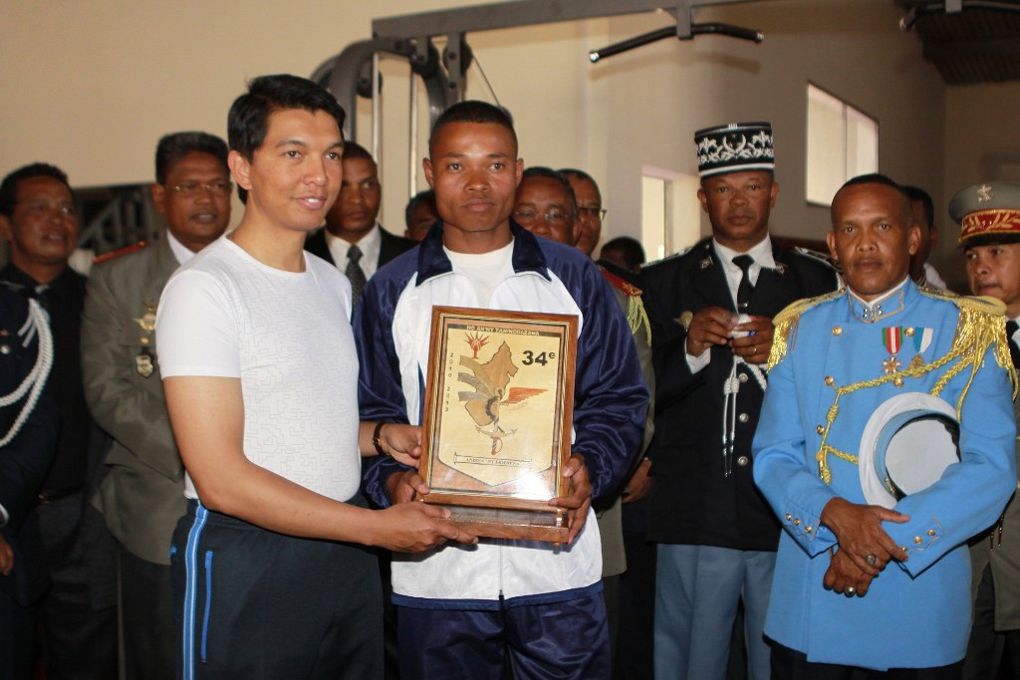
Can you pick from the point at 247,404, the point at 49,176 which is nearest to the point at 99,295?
the point at 49,176

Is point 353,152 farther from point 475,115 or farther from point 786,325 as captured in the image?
point 786,325

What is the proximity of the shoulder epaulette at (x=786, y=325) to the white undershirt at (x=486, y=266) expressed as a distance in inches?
30.7

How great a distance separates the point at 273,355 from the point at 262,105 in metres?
0.56

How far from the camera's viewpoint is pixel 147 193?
7.02m

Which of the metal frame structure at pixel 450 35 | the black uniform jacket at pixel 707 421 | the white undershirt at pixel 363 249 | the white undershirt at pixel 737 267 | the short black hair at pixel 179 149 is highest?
the metal frame structure at pixel 450 35

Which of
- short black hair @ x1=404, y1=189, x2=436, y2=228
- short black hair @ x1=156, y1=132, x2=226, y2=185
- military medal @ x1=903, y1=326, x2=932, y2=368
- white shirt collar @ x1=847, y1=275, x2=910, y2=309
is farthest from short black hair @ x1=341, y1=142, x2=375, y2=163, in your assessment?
military medal @ x1=903, y1=326, x2=932, y2=368

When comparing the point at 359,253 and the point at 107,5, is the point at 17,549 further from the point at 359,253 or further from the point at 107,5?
the point at 107,5

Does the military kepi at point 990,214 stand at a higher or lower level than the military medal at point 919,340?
higher

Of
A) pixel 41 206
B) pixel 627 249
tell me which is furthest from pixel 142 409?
pixel 627 249

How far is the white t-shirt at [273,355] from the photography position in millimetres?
2000

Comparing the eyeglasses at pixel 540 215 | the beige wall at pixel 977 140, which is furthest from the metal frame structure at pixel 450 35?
the beige wall at pixel 977 140

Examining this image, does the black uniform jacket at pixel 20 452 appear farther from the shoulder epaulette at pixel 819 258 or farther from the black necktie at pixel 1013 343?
the black necktie at pixel 1013 343

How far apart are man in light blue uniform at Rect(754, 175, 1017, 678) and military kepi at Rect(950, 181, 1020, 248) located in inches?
20.0

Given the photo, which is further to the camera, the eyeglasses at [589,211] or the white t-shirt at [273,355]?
the eyeglasses at [589,211]
